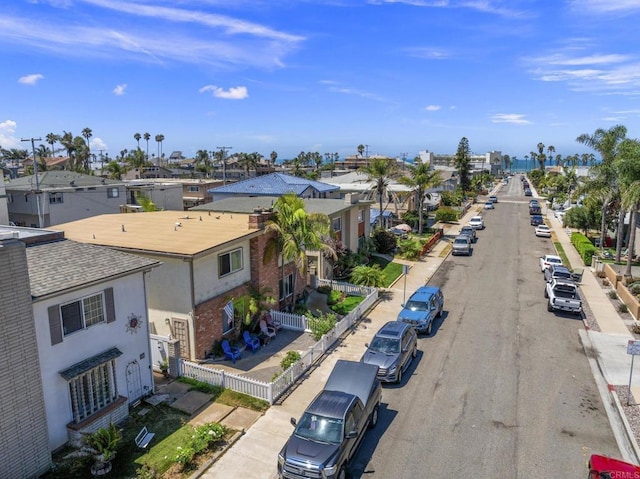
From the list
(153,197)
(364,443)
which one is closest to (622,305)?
(364,443)

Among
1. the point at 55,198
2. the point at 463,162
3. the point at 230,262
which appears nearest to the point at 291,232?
the point at 230,262

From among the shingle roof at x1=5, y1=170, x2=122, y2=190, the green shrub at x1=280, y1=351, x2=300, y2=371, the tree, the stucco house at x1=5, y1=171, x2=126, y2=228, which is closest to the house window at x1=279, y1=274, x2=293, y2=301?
the green shrub at x1=280, y1=351, x2=300, y2=371

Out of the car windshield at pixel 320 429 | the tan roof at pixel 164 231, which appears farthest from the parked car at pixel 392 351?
the tan roof at pixel 164 231

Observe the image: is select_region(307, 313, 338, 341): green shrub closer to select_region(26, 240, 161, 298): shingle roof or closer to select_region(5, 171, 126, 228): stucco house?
select_region(26, 240, 161, 298): shingle roof

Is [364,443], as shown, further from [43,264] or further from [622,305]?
[622,305]

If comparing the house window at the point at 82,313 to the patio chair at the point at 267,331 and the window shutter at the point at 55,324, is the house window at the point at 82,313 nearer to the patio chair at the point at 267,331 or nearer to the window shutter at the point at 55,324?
the window shutter at the point at 55,324

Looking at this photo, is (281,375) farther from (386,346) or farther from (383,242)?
(383,242)
